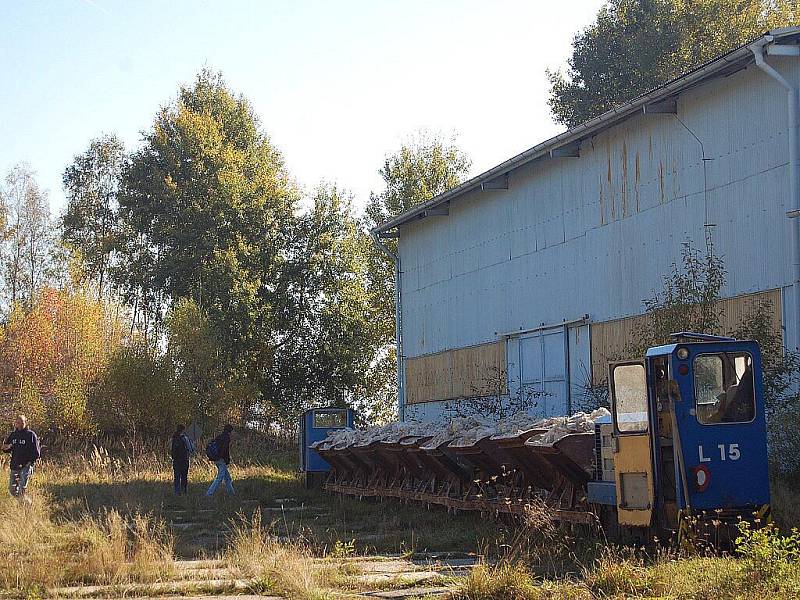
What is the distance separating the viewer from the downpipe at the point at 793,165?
17047 mm

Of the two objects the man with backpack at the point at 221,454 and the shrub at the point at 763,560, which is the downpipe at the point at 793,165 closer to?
the shrub at the point at 763,560

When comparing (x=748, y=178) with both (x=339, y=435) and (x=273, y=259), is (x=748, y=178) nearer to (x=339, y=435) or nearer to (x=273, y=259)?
(x=339, y=435)

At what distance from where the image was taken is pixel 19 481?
21.9m

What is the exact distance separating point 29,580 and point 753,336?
11589 millimetres

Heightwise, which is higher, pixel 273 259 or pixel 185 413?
pixel 273 259

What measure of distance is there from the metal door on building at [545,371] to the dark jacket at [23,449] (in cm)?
1136

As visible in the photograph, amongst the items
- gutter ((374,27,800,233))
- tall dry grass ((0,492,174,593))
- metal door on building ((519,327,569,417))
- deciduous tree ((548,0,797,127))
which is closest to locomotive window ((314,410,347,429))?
metal door on building ((519,327,569,417))

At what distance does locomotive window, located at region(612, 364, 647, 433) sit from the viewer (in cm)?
1226

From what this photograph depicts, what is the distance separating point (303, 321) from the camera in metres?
43.9

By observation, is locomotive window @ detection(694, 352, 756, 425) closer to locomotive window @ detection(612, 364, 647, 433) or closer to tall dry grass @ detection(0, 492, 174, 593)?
locomotive window @ detection(612, 364, 647, 433)

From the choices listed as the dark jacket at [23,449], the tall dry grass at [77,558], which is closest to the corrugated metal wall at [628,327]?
the tall dry grass at [77,558]

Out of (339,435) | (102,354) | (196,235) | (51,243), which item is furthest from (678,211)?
(51,243)

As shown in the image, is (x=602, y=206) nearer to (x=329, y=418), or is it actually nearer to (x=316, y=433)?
(x=329, y=418)

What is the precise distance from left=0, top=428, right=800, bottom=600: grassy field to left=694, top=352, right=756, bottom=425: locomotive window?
160cm
